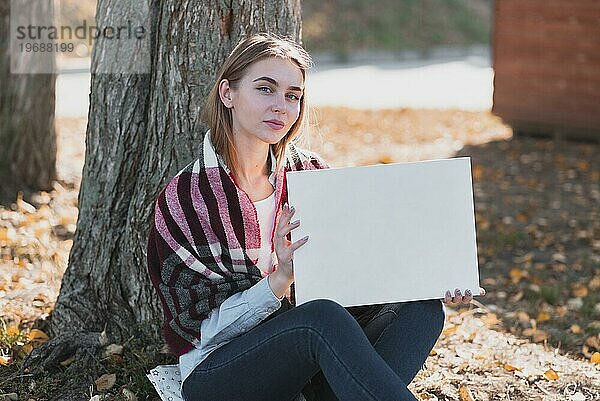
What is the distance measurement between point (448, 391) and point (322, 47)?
16.0 meters

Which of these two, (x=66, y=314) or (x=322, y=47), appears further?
(x=322, y=47)

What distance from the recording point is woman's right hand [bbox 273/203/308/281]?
2586 mm

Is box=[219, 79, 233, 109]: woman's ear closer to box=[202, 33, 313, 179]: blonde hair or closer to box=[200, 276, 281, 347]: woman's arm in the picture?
box=[202, 33, 313, 179]: blonde hair

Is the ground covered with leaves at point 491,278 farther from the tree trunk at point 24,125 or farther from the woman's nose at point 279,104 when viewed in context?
the woman's nose at point 279,104

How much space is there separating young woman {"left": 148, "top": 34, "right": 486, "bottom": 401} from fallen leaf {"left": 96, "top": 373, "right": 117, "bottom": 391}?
45 centimetres

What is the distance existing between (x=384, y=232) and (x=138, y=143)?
1105mm

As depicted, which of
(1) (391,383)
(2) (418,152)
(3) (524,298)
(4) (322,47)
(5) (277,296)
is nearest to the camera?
(1) (391,383)

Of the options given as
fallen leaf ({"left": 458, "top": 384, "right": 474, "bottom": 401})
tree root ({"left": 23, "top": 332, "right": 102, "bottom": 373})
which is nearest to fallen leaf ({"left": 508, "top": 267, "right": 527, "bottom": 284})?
fallen leaf ({"left": 458, "top": 384, "right": 474, "bottom": 401})

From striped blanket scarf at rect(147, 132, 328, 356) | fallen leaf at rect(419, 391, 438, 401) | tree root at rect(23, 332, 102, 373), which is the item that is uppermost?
striped blanket scarf at rect(147, 132, 328, 356)

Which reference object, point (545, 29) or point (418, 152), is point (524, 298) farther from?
point (545, 29)

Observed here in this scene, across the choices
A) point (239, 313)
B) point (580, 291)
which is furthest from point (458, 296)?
point (580, 291)

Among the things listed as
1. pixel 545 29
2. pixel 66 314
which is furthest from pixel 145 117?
pixel 545 29

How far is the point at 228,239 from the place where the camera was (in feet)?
8.85

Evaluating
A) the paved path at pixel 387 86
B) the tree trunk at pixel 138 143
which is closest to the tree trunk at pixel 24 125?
the tree trunk at pixel 138 143
